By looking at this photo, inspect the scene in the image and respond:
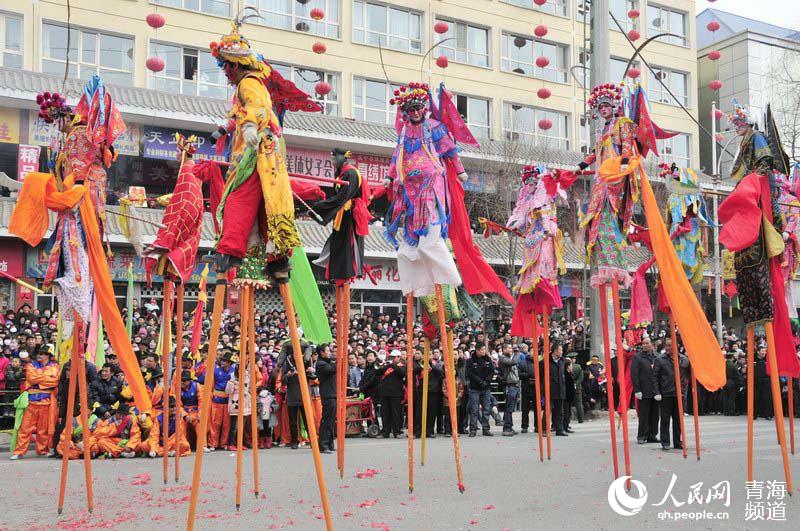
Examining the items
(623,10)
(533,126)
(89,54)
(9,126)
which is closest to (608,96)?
(9,126)

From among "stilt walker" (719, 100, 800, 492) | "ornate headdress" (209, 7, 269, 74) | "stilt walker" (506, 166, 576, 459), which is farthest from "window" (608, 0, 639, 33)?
"ornate headdress" (209, 7, 269, 74)

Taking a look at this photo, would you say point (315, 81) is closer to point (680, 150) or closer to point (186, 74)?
point (186, 74)

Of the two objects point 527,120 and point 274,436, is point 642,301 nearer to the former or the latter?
point 274,436

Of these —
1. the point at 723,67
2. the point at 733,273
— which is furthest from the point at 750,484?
the point at 723,67

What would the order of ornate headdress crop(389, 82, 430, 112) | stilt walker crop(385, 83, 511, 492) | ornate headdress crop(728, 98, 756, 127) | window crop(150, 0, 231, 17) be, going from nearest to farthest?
stilt walker crop(385, 83, 511, 492) → ornate headdress crop(389, 82, 430, 112) → ornate headdress crop(728, 98, 756, 127) → window crop(150, 0, 231, 17)

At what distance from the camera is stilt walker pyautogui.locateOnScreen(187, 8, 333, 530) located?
5.45 m

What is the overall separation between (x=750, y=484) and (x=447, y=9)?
24.8m

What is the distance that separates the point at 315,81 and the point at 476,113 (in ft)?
21.0

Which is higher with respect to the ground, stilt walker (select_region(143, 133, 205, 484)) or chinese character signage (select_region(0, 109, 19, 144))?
chinese character signage (select_region(0, 109, 19, 144))

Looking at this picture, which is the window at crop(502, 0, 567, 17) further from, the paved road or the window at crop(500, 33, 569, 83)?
the paved road

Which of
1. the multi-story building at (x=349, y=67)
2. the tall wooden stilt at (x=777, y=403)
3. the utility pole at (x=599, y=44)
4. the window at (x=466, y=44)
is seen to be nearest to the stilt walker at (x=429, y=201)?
the tall wooden stilt at (x=777, y=403)

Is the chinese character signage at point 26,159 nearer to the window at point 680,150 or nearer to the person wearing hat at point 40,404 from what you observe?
the person wearing hat at point 40,404

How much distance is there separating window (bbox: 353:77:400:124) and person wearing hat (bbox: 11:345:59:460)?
1715 cm

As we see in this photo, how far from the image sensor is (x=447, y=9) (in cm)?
2908
